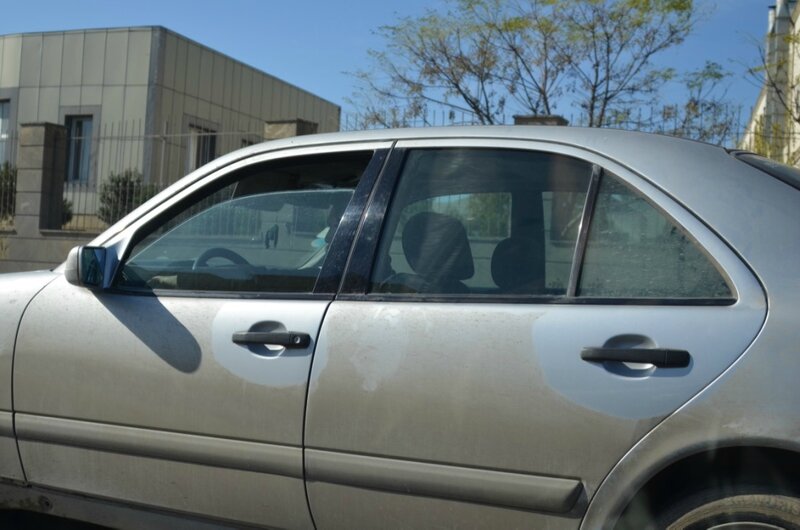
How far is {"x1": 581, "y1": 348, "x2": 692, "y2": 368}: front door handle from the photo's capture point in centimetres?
221

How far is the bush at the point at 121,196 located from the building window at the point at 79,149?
0.44 meters

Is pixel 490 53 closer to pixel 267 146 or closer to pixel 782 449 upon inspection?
pixel 267 146

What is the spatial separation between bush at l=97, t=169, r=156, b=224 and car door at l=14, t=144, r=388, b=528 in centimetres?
1157

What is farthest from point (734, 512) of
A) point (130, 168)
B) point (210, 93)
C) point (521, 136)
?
point (210, 93)

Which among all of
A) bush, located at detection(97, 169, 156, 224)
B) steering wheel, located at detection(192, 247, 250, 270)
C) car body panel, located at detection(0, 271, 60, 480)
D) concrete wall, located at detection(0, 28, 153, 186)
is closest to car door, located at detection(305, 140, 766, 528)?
steering wheel, located at detection(192, 247, 250, 270)

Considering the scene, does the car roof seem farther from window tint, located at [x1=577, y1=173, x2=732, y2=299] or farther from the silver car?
window tint, located at [x1=577, y1=173, x2=732, y2=299]

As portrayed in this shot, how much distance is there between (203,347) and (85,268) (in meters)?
0.59

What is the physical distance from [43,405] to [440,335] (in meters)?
1.54

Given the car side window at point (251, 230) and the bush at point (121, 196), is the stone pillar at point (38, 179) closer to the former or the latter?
the bush at point (121, 196)

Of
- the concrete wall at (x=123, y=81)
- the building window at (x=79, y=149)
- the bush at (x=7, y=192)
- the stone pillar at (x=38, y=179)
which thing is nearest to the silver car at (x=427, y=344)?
the stone pillar at (x=38, y=179)

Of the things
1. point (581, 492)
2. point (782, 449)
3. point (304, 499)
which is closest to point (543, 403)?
point (581, 492)

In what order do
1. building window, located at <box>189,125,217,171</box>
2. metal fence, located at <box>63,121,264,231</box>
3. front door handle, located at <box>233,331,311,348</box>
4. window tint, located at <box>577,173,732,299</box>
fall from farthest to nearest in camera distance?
building window, located at <box>189,125,217,171</box>
metal fence, located at <box>63,121,264,231</box>
front door handle, located at <box>233,331,311,348</box>
window tint, located at <box>577,173,732,299</box>

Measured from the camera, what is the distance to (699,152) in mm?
2555

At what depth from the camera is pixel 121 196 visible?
48.4 feet
